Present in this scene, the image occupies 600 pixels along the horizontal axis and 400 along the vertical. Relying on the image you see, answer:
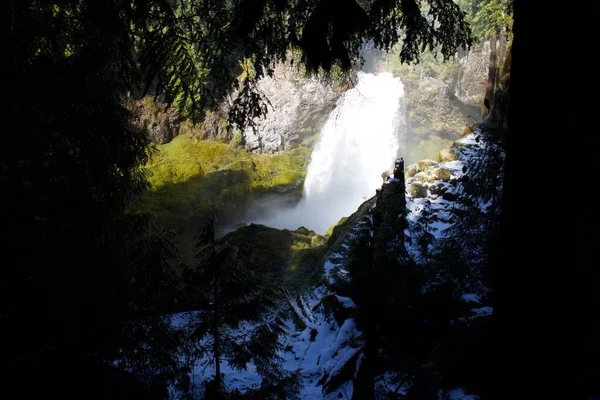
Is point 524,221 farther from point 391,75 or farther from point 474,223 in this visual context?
point 391,75

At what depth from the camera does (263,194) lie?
83.0 feet

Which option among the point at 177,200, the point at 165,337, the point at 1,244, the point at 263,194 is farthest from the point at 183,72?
the point at 263,194

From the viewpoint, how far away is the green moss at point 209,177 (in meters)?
21.6

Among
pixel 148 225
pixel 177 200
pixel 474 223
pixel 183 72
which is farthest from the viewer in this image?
pixel 177 200

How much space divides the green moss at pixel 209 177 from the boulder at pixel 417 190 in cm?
1275

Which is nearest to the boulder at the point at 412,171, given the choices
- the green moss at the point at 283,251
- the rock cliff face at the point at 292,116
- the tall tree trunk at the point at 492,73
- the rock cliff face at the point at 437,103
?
the tall tree trunk at the point at 492,73

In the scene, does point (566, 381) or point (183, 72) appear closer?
point (566, 381)

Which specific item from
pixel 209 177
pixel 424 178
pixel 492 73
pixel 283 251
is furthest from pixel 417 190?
pixel 209 177

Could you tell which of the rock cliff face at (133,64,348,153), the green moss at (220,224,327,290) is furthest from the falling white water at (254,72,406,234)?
the green moss at (220,224,327,290)

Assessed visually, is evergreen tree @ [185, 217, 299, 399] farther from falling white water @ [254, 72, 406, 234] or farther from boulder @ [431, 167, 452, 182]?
falling white water @ [254, 72, 406, 234]

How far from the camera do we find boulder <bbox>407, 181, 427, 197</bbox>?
421 inches

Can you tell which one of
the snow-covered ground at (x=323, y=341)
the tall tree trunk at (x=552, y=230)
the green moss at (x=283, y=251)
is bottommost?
the green moss at (x=283, y=251)

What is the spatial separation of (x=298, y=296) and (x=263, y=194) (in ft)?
49.4

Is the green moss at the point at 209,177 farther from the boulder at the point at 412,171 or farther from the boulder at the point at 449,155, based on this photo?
the boulder at the point at 449,155
